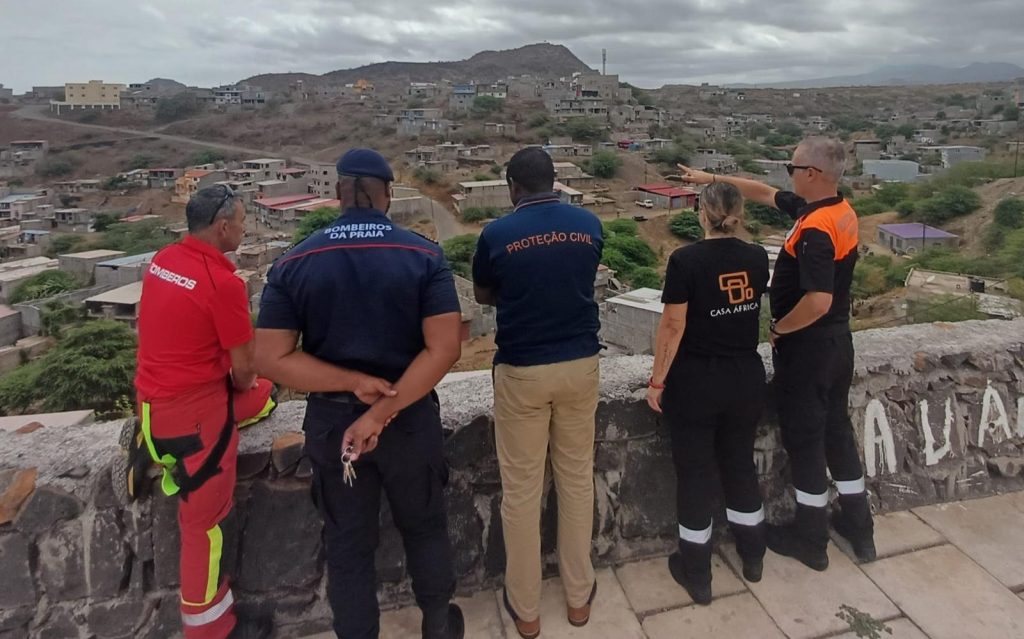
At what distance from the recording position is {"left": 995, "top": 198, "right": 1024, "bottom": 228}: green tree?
21.5 meters

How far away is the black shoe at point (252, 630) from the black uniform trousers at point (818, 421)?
5.60ft

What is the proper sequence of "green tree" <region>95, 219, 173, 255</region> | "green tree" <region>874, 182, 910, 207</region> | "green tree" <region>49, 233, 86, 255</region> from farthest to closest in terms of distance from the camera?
1. "green tree" <region>874, 182, 910, 207</region>
2. "green tree" <region>49, 233, 86, 255</region>
3. "green tree" <region>95, 219, 173, 255</region>

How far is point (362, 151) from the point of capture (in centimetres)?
169

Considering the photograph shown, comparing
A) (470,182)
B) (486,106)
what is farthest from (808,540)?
(486,106)

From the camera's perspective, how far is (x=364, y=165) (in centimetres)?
166

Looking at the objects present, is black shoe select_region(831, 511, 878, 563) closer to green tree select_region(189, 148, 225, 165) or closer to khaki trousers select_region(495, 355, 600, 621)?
khaki trousers select_region(495, 355, 600, 621)

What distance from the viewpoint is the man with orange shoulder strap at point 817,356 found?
2.05 meters

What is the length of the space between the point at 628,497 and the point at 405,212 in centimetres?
2670

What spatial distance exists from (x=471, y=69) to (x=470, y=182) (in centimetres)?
10046

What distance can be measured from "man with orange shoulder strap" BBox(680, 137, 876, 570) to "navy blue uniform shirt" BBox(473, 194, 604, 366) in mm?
691

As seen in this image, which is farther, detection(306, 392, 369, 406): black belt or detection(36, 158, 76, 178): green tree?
detection(36, 158, 76, 178): green tree

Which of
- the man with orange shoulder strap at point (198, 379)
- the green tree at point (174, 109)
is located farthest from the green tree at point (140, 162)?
the man with orange shoulder strap at point (198, 379)

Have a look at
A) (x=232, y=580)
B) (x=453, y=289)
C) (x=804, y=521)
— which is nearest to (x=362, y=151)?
(x=453, y=289)

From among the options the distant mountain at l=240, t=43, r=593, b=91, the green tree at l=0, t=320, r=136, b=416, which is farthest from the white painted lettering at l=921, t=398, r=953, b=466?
the distant mountain at l=240, t=43, r=593, b=91
